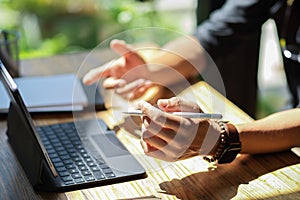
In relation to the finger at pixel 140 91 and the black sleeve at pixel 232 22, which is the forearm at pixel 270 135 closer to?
the finger at pixel 140 91

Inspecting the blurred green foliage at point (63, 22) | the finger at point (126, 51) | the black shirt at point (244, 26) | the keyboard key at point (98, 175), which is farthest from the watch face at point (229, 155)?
the blurred green foliage at point (63, 22)

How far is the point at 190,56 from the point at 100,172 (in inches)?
21.6

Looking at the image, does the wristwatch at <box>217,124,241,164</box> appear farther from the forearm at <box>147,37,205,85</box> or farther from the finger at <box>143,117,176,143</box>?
the forearm at <box>147,37,205,85</box>

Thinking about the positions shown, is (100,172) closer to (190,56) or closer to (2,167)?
(2,167)

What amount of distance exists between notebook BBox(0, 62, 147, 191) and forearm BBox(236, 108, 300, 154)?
0.73ft

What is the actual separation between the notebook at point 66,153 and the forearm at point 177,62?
0.24m

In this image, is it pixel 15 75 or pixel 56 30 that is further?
pixel 56 30

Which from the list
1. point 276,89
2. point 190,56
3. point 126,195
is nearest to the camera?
point 126,195

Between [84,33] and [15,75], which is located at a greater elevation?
[15,75]

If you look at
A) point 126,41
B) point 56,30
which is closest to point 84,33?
point 56,30

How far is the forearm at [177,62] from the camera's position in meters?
1.40

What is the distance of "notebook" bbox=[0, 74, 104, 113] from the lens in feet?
4.32

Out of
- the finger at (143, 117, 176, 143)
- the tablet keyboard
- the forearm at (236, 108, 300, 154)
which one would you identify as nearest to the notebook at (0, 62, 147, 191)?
the tablet keyboard

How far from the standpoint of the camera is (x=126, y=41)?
59.6 inches
